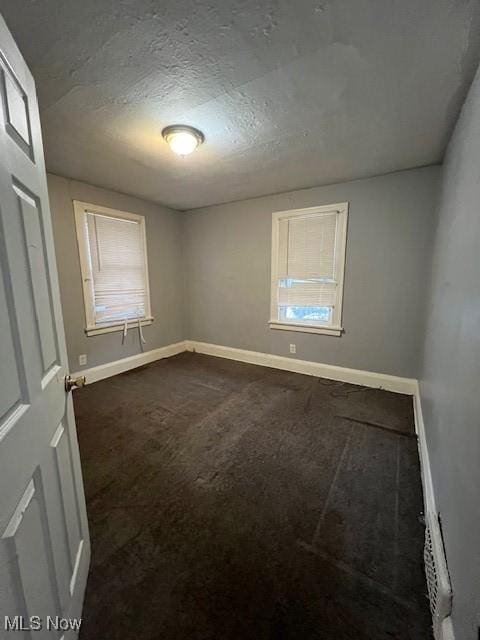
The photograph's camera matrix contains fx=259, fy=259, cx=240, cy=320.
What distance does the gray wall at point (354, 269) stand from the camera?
9.11 ft

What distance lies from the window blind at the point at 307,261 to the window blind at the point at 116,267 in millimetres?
2068

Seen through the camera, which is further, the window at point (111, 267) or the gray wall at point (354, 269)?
the window at point (111, 267)

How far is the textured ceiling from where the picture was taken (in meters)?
1.09

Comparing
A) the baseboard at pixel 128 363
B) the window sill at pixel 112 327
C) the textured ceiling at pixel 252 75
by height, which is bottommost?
the baseboard at pixel 128 363

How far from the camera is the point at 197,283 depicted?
4.48 meters

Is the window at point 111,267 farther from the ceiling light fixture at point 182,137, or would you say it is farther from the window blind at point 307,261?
the window blind at point 307,261

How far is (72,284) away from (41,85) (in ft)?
6.86

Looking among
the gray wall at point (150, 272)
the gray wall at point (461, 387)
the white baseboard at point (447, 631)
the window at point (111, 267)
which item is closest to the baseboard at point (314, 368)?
the gray wall at point (150, 272)

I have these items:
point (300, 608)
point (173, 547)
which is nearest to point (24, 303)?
point (173, 547)

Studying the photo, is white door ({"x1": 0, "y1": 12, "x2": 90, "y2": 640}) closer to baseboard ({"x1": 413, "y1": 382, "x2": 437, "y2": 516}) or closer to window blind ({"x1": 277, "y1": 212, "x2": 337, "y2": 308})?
baseboard ({"x1": 413, "y1": 382, "x2": 437, "y2": 516})

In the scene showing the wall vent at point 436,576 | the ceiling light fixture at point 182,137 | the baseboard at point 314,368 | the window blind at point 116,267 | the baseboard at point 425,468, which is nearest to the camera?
the wall vent at point 436,576

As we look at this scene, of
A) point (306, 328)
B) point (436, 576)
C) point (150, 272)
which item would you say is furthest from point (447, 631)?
point (150, 272)

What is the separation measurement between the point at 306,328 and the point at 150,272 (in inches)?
98.5

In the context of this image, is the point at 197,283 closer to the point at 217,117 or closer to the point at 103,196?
the point at 103,196
